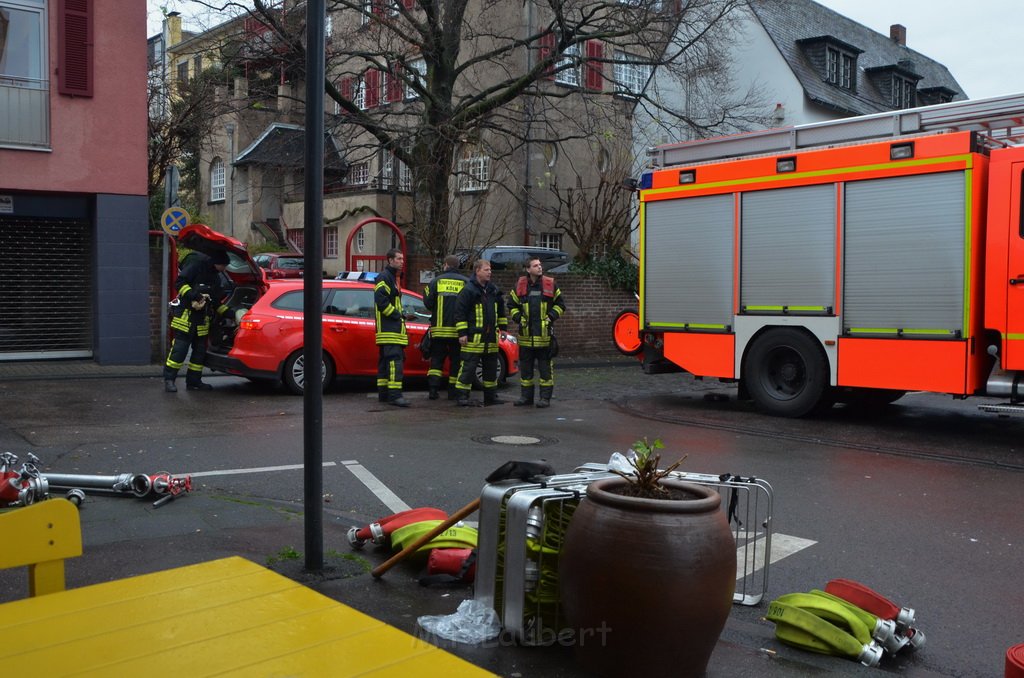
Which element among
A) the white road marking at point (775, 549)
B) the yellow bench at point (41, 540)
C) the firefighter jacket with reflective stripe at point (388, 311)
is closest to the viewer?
the yellow bench at point (41, 540)

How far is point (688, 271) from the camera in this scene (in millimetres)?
12367

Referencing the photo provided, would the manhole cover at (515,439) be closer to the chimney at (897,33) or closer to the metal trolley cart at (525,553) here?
the metal trolley cart at (525,553)

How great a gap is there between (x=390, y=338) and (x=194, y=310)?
8.68 ft

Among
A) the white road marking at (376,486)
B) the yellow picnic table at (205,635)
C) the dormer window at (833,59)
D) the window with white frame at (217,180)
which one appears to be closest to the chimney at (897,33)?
the dormer window at (833,59)

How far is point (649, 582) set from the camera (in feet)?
11.2

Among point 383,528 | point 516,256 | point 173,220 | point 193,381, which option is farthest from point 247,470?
point 516,256

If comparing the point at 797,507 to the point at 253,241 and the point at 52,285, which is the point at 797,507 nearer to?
the point at 52,285

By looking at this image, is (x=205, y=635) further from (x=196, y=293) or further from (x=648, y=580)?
(x=196, y=293)

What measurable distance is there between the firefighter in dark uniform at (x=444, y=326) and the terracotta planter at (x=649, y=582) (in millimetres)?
9005

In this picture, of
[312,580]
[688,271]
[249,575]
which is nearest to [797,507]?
[312,580]

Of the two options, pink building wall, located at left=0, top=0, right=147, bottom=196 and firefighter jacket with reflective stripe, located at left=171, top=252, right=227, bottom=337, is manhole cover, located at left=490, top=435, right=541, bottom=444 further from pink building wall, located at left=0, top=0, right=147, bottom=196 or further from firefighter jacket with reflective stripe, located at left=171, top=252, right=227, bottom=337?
pink building wall, located at left=0, top=0, right=147, bottom=196

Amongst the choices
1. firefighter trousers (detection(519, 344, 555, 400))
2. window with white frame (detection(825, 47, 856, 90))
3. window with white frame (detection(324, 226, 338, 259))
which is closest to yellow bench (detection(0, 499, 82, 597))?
firefighter trousers (detection(519, 344, 555, 400))

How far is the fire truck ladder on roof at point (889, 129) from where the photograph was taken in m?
10.0

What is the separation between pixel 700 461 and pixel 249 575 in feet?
19.9
